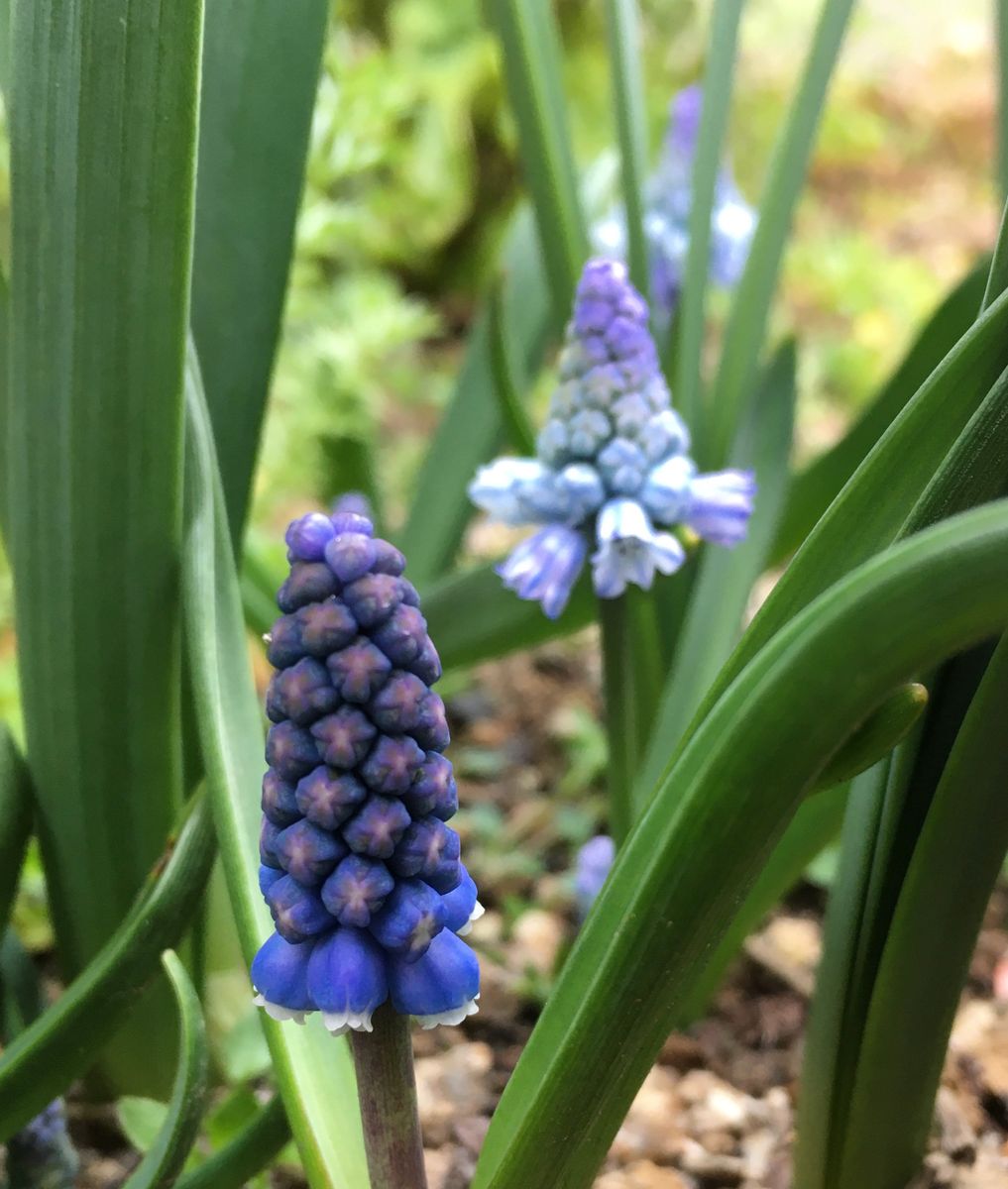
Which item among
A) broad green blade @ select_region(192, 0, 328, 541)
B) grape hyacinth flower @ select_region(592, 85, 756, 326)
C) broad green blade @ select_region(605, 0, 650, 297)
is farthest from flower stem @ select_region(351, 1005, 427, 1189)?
grape hyacinth flower @ select_region(592, 85, 756, 326)

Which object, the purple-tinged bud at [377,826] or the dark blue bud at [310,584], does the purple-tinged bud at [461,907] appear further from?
the dark blue bud at [310,584]

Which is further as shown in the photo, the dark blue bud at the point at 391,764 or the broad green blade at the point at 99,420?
the broad green blade at the point at 99,420

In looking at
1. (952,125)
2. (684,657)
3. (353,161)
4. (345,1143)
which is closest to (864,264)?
(952,125)

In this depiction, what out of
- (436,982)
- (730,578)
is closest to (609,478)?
(730,578)

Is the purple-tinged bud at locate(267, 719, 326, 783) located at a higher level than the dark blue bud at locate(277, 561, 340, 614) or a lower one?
lower

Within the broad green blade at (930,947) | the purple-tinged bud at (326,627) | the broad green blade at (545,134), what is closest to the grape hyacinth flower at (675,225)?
the broad green blade at (545,134)

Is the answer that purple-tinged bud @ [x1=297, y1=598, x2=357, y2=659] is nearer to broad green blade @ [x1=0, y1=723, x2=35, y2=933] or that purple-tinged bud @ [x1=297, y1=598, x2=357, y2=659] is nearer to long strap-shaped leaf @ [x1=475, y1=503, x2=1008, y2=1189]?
long strap-shaped leaf @ [x1=475, y1=503, x2=1008, y2=1189]
